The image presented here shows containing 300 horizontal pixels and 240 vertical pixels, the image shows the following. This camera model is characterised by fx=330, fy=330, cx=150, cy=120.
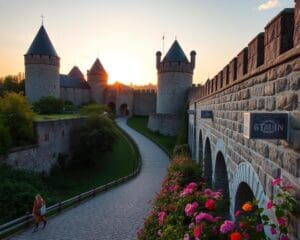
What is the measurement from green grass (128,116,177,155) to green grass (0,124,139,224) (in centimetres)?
321

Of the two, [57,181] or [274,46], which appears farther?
[57,181]

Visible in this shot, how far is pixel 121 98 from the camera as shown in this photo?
184 feet

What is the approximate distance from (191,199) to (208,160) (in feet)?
25.6

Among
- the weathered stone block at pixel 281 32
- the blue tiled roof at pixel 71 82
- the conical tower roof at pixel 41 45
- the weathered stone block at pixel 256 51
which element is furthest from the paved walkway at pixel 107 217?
the blue tiled roof at pixel 71 82

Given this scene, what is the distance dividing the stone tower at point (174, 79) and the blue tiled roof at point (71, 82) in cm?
1723

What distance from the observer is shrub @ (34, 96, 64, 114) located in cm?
3608

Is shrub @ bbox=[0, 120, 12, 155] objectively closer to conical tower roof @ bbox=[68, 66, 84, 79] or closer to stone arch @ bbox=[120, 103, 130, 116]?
stone arch @ bbox=[120, 103, 130, 116]

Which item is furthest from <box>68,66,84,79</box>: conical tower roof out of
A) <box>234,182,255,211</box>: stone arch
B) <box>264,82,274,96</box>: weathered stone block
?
<box>264,82,274,96</box>: weathered stone block

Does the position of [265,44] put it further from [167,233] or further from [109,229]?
[109,229]

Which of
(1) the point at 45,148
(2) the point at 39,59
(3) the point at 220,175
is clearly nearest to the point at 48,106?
(2) the point at 39,59

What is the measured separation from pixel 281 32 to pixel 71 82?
52.2m

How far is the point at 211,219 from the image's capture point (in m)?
3.72

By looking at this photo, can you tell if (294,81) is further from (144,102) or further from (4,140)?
(144,102)

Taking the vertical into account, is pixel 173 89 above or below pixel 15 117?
above
